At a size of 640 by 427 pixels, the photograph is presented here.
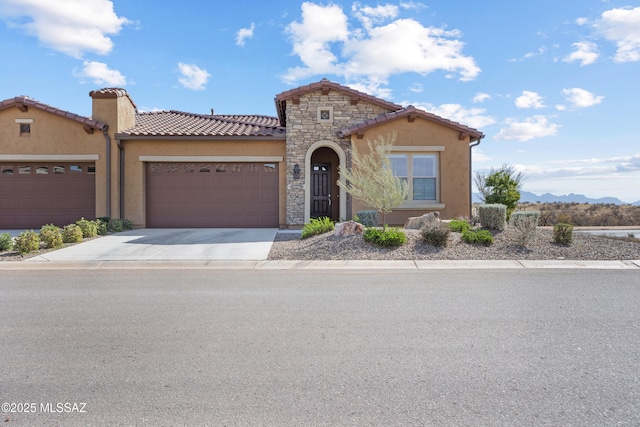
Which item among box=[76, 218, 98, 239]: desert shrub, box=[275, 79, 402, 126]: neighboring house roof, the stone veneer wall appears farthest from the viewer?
the stone veneer wall

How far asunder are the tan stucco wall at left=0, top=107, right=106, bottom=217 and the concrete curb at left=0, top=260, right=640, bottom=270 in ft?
22.0

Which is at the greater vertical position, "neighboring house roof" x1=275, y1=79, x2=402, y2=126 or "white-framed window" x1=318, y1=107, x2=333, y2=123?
"neighboring house roof" x1=275, y1=79, x2=402, y2=126

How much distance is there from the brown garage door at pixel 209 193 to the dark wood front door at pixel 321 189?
6.92 feet

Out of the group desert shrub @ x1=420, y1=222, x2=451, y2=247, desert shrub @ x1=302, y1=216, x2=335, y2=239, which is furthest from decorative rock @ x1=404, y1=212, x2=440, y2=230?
desert shrub @ x1=302, y1=216, x2=335, y2=239

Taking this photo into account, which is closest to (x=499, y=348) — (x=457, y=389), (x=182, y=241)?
(x=457, y=389)

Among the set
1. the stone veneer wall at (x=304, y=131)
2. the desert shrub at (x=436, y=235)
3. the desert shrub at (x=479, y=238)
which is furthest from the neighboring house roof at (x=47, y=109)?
the desert shrub at (x=479, y=238)

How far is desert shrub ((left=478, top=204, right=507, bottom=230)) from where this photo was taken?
12641 millimetres

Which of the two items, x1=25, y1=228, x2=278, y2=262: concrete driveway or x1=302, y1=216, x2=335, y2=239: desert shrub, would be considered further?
x1=302, y1=216, x2=335, y2=239: desert shrub

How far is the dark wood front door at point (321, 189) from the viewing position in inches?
720

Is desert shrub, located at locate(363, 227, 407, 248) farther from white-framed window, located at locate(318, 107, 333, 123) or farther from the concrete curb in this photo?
white-framed window, located at locate(318, 107, 333, 123)

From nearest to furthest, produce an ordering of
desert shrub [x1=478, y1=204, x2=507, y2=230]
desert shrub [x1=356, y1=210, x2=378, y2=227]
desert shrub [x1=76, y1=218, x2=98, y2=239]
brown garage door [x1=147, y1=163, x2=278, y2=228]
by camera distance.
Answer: desert shrub [x1=478, y1=204, x2=507, y2=230] < desert shrub [x1=76, y1=218, x2=98, y2=239] < desert shrub [x1=356, y1=210, x2=378, y2=227] < brown garage door [x1=147, y1=163, x2=278, y2=228]

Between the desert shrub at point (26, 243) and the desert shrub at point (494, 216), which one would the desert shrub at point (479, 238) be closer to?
the desert shrub at point (494, 216)

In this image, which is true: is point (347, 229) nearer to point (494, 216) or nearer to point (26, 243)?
point (494, 216)

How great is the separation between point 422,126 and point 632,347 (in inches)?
479
